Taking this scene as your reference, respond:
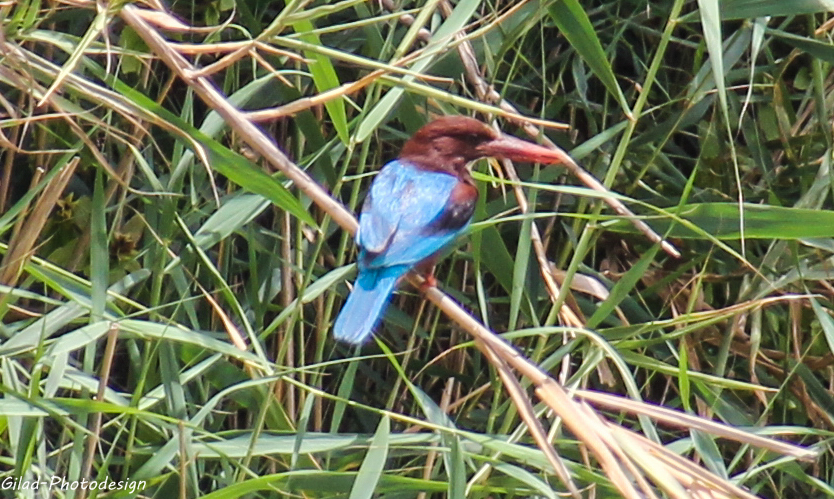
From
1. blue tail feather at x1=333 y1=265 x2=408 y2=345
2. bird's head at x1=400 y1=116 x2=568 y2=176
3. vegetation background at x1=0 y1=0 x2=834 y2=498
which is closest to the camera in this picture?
vegetation background at x1=0 y1=0 x2=834 y2=498

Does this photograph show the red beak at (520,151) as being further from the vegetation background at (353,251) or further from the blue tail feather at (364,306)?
the blue tail feather at (364,306)

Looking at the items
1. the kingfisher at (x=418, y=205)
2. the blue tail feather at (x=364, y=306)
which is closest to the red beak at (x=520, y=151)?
the kingfisher at (x=418, y=205)

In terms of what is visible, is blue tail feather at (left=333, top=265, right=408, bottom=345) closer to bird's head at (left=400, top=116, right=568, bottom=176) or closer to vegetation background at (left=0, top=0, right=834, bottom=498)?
vegetation background at (left=0, top=0, right=834, bottom=498)

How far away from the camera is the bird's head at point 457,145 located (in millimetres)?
2430

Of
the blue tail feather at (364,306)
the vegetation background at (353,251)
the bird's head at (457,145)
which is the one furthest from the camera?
the bird's head at (457,145)

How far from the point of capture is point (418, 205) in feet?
8.70

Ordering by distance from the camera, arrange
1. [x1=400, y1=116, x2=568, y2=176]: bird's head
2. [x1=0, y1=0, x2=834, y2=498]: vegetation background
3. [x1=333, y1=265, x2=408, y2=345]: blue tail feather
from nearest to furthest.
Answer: [x1=0, y1=0, x2=834, y2=498]: vegetation background
[x1=333, y1=265, x2=408, y2=345]: blue tail feather
[x1=400, y1=116, x2=568, y2=176]: bird's head

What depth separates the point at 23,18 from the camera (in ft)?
5.90

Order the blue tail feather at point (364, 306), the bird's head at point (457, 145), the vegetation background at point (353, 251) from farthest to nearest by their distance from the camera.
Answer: the bird's head at point (457, 145) → the blue tail feather at point (364, 306) → the vegetation background at point (353, 251)

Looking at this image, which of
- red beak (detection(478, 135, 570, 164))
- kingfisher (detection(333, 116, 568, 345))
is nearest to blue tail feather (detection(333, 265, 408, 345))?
kingfisher (detection(333, 116, 568, 345))

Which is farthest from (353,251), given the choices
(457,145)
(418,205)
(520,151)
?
(520,151)

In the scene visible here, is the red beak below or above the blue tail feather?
above

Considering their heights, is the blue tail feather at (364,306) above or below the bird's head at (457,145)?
below

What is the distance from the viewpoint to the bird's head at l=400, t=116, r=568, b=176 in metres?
2.43
